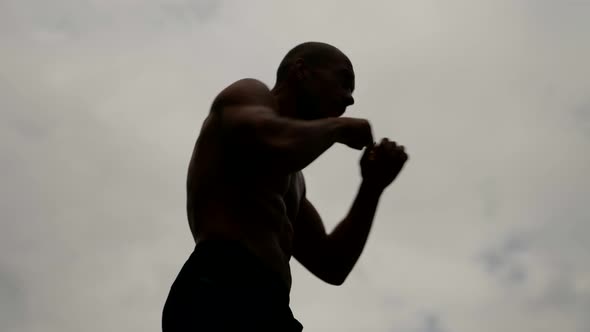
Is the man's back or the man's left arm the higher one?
the man's left arm

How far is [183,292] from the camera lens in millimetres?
3939

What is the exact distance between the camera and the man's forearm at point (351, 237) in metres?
4.74

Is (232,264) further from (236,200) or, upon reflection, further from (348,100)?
(348,100)

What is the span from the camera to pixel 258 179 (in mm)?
4129

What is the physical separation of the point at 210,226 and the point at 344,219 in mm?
1000

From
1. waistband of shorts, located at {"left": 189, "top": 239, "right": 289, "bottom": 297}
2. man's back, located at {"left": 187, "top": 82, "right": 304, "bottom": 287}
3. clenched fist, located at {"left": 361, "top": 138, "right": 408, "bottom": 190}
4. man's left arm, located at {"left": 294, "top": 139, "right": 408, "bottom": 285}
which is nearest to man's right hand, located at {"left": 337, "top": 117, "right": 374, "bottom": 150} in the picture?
man's back, located at {"left": 187, "top": 82, "right": 304, "bottom": 287}

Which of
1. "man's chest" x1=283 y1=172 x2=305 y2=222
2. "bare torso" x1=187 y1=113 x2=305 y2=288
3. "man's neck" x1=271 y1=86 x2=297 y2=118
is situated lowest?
"bare torso" x1=187 y1=113 x2=305 y2=288

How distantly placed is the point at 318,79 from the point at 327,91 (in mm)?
75

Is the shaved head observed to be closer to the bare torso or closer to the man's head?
the man's head

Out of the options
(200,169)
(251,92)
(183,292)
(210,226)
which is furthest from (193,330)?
(251,92)

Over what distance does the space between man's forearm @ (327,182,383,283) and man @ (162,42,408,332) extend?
0.17 meters

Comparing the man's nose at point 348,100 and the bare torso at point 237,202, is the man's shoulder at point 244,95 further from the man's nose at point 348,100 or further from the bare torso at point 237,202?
the man's nose at point 348,100

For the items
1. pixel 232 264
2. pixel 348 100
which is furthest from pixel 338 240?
pixel 232 264

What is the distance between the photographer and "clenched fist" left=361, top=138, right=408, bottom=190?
4473mm
